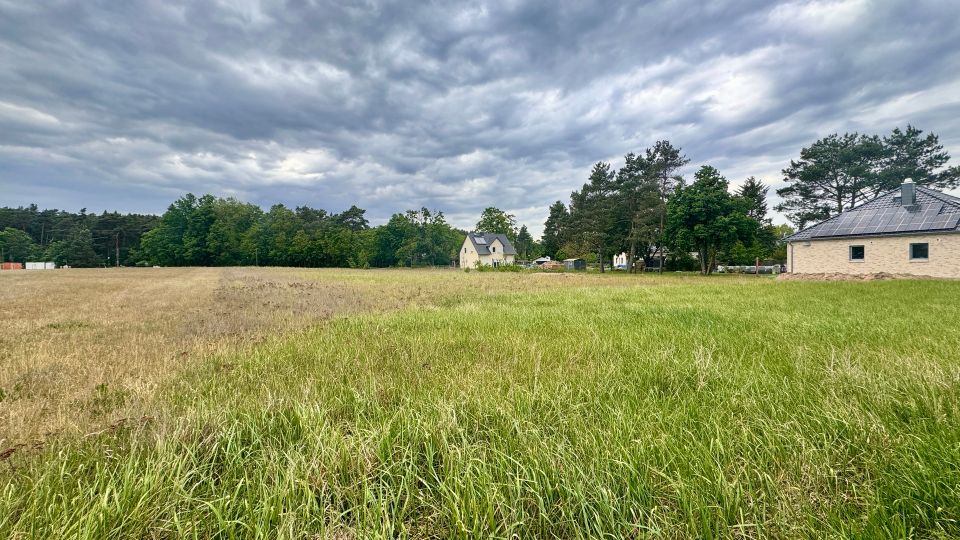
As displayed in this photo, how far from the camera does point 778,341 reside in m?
4.96

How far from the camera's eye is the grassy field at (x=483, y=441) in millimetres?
1575

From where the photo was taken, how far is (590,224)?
43.0 meters

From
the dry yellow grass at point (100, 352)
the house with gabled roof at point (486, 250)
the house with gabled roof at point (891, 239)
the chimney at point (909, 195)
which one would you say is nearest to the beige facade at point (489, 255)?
the house with gabled roof at point (486, 250)

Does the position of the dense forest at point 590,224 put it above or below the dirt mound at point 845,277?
above

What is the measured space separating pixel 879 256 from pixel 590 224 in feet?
79.7

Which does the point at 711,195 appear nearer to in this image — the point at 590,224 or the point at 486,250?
the point at 590,224

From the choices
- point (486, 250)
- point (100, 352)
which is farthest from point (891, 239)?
point (486, 250)

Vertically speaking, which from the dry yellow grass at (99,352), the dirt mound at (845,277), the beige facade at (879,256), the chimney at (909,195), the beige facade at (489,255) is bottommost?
the dirt mound at (845,277)

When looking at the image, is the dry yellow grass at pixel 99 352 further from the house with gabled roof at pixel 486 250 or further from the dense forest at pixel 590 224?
the house with gabled roof at pixel 486 250

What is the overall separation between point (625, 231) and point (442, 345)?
42534 mm

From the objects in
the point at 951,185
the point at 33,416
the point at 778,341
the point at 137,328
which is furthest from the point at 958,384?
the point at 951,185

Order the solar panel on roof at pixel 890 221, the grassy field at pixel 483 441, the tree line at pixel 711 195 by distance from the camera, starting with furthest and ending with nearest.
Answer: the tree line at pixel 711 195
the solar panel on roof at pixel 890 221
the grassy field at pixel 483 441

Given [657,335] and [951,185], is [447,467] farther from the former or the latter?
[951,185]

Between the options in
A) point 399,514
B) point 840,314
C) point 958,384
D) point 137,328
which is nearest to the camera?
point 399,514
